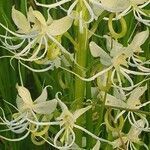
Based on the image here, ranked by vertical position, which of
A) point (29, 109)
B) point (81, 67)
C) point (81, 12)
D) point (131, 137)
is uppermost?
point (81, 12)

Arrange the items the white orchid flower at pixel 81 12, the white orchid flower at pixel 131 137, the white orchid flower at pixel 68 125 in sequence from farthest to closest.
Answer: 1. the white orchid flower at pixel 131 137
2. the white orchid flower at pixel 68 125
3. the white orchid flower at pixel 81 12

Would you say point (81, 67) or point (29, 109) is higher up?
point (81, 67)

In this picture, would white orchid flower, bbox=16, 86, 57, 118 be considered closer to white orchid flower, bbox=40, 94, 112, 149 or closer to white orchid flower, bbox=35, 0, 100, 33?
white orchid flower, bbox=40, 94, 112, 149

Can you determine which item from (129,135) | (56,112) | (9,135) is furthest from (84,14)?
(9,135)

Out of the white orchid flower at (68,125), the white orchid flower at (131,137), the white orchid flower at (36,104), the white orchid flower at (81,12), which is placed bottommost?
the white orchid flower at (131,137)

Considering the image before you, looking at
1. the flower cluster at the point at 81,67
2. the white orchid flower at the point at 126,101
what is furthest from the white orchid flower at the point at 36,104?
the white orchid flower at the point at 126,101

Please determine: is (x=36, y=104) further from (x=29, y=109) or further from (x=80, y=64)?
(x=80, y=64)

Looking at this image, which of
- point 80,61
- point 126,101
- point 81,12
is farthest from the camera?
point 126,101

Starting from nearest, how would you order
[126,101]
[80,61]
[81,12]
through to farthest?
[81,12], [80,61], [126,101]

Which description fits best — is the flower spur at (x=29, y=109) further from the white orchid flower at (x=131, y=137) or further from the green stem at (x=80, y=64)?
the white orchid flower at (x=131, y=137)

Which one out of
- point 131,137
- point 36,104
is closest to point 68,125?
point 36,104

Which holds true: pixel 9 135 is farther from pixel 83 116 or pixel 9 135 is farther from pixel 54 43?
pixel 54 43
